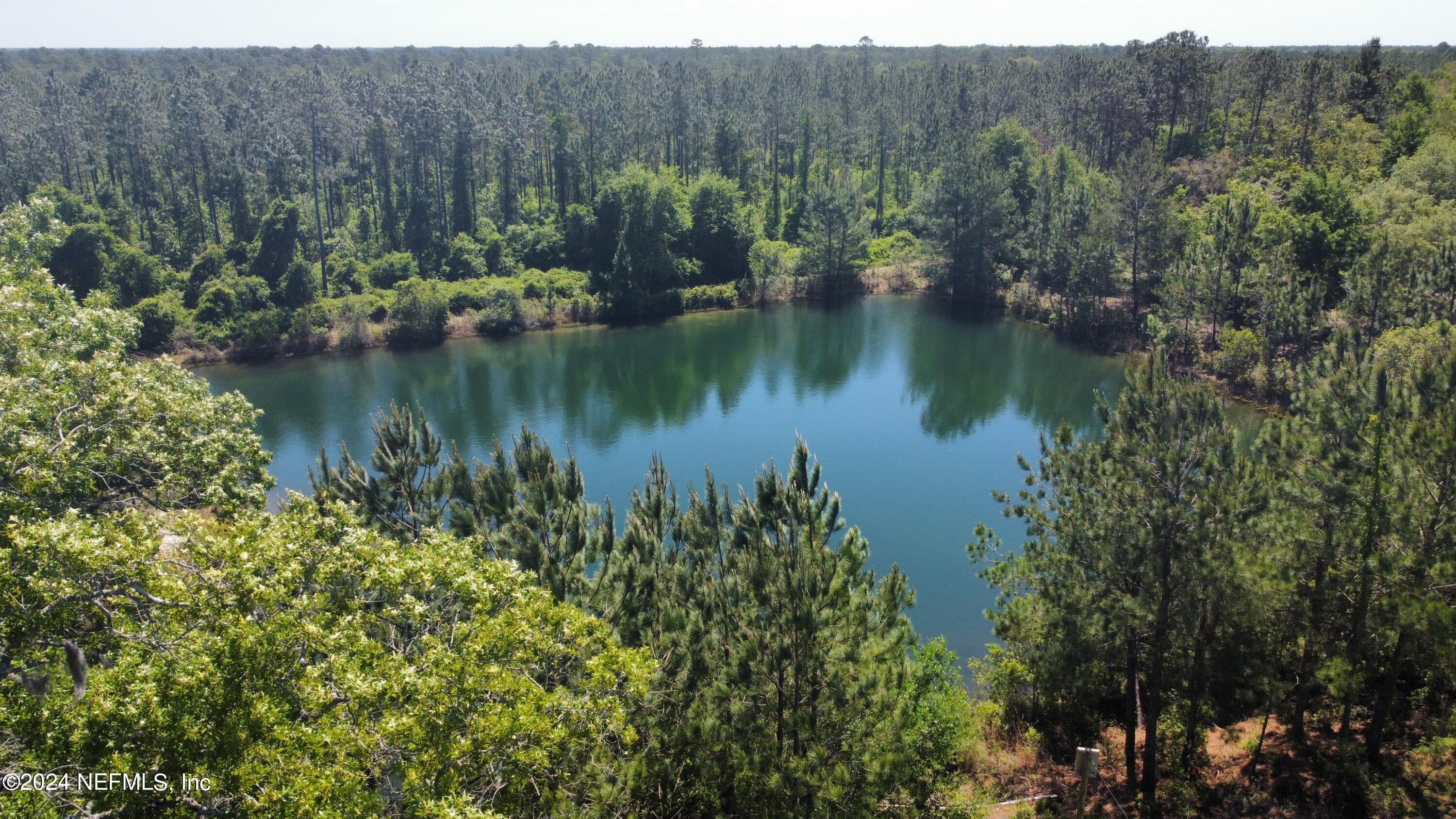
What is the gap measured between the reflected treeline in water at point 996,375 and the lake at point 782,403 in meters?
0.12

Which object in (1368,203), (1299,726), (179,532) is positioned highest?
(1368,203)

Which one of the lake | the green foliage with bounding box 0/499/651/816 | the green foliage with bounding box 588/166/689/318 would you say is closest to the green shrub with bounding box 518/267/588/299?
the green foliage with bounding box 588/166/689/318

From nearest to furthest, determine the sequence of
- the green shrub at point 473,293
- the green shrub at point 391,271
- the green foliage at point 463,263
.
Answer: the green shrub at point 473,293
the green shrub at point 391,271
the green foliage at point 463,263

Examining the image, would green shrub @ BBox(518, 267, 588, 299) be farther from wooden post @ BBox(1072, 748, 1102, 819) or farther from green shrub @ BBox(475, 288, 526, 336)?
wooden post @ BBox(1072, 748, 1102, 819)

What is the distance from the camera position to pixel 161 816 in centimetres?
735

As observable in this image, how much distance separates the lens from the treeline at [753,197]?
120ft

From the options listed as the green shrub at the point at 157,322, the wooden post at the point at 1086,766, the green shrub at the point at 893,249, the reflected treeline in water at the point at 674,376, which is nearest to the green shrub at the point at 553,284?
the reflected treeline in water at the point at 674,376

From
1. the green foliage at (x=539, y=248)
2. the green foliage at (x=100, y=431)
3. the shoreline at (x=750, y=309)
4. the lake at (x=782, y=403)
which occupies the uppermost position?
the green foliage at (x=539, y=248)

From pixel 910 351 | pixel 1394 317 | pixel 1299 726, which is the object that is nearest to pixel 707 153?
pixel 910 351

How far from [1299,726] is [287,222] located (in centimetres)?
5063

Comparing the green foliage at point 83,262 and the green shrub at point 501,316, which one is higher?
the green foliage at point 83,262

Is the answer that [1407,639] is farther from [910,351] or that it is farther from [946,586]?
[910,351]

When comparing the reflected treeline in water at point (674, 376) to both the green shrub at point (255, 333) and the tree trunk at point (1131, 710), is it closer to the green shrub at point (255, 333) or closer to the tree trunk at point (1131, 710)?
the green shrub at point (255, 333)

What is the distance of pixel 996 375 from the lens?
135ft
